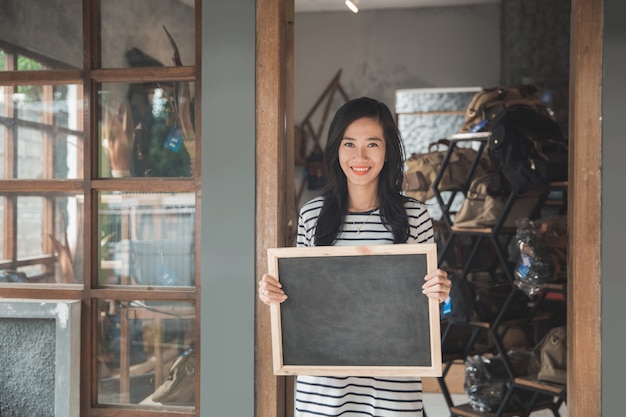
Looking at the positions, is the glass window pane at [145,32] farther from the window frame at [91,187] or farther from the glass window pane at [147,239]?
the glass window pane at [147,239]

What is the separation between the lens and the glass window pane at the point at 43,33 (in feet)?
9.20

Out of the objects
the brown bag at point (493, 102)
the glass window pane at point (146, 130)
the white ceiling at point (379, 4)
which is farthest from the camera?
the white ceiling at point (379, 4)

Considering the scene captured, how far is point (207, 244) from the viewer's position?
265 centimetres

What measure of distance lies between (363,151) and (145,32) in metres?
1.21

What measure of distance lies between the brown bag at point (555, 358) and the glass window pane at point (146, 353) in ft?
5.80

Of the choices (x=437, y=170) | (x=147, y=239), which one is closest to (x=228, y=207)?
A: (x=147, y=239)

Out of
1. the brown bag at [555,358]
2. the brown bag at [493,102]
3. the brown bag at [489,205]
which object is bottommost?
the brown bag at [555,358]

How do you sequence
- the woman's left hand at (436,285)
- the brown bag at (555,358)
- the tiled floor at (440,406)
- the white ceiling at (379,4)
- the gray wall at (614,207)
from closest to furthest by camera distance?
the woman's left hand at (436,285) < the gray wall at (614,207) < the brown bag at (555,358) < the tiled floor at (440,406) < the white ceiling at (379,4)

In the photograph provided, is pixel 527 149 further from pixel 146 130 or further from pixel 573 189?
pixel 146 130

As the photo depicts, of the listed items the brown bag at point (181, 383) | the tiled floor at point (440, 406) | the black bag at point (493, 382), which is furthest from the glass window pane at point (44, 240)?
the tiled floor at point (440, 406)

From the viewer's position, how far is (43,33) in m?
2.83

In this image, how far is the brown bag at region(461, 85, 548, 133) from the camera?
3.97m

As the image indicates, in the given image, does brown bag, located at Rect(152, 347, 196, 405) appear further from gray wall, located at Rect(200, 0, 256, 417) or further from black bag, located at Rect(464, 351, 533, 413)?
black bag, located at Rect(464, 351, 533, 413)

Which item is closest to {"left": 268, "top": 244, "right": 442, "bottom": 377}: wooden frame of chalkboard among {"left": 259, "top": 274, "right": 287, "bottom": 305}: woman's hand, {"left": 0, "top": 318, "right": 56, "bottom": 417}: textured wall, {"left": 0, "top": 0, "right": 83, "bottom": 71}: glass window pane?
{"left": 259, "top": 274, "right": 287, "bottom": 305}: woman's hand
